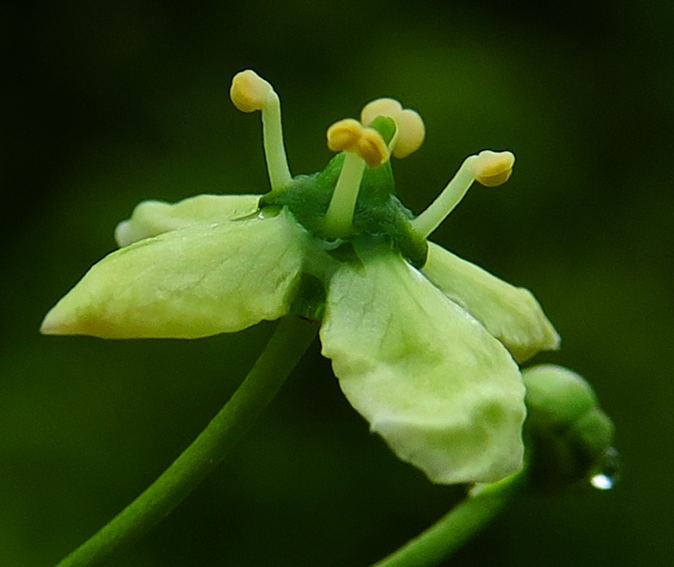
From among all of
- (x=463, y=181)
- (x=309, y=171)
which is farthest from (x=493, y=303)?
(x=309, y=171)

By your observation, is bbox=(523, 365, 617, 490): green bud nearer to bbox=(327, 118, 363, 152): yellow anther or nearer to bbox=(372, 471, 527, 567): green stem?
bbox=(372, 471, 527, 567): green stem

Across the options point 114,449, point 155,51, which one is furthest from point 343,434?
point 155,51

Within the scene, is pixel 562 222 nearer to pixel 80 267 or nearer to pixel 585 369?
pixel 585 369

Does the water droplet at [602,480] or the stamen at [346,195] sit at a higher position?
the stamen at [346,195]

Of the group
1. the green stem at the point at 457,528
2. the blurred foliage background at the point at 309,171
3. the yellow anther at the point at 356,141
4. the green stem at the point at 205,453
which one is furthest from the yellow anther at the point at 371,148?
the blurred foliage background at the point at 309,171

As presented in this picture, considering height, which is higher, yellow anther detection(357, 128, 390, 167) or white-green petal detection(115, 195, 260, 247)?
yellow anther detection(357, 128, 390, 167)

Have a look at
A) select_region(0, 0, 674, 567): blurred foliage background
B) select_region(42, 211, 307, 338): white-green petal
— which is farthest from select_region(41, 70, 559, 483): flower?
select_region(0, 0, 674, 567): blurred foliage background

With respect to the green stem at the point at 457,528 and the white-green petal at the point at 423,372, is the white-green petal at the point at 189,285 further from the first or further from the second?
the green stem at the point at 457,528

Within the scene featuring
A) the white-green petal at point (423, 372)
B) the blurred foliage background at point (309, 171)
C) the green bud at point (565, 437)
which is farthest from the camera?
the blurred foliage background at point (309, 171)
